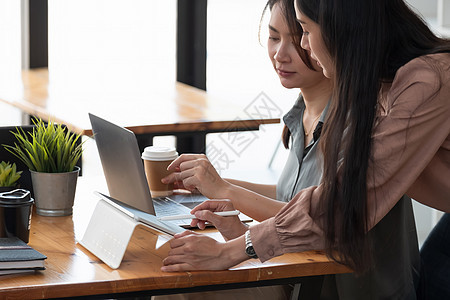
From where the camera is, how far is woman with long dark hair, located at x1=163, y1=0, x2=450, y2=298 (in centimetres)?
158

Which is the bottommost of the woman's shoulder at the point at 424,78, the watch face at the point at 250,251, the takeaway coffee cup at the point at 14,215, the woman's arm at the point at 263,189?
the woman's arm at the point at 263,189

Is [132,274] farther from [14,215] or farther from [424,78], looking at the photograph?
[424,78]

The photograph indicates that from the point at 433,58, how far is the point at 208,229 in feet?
2.32

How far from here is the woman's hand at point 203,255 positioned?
5.31ft

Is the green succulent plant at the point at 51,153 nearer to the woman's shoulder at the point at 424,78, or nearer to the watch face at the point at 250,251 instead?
the watch face at the point at 250,251

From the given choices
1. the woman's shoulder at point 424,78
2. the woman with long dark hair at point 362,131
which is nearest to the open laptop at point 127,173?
the woman with long dark hair at point 362,131

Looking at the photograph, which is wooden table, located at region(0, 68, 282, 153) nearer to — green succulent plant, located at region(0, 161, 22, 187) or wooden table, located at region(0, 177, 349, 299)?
green succulent plant, located at region(0, 161, 22, 187)

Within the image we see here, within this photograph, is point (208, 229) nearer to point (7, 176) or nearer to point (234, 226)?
point (234, 226)

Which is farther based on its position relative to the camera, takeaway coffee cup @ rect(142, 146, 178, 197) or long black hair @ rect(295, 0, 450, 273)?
takeaway coffee cup @ rect(142, 146, 178, 197)

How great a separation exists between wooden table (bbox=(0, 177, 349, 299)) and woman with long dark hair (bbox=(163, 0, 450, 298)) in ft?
0.12

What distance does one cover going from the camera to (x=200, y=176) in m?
2.02

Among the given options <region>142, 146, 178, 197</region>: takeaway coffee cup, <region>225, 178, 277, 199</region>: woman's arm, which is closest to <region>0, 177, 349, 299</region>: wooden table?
<region>142, 146, 178, 197</region>: takeaway coffee cup

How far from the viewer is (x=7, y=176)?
1954 millimetres

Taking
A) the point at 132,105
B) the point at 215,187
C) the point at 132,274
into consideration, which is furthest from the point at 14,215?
the point at 132,105
